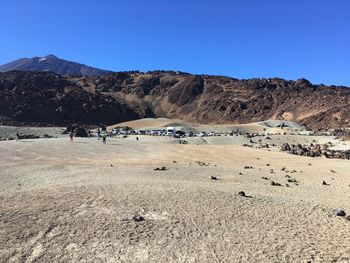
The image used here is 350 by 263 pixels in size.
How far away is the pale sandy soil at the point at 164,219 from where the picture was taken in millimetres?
11188

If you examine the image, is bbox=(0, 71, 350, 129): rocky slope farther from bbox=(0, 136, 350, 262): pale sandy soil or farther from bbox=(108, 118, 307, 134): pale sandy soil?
bbox=(0, 136, 350, 262): pale sandy soil

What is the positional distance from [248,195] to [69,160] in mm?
14675

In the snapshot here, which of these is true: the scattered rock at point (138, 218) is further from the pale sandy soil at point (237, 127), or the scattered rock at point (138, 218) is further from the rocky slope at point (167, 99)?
the rocky slope at point (167, 99)

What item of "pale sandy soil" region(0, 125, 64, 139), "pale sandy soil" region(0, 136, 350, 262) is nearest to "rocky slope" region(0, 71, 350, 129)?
"pale sandy soil" region(0, 125, 64, 139)

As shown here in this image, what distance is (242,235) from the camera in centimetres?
1270

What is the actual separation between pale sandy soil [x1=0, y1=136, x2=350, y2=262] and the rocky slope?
7814cm

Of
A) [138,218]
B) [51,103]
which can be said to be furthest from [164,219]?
[51,103]

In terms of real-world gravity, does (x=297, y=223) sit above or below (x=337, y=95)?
below

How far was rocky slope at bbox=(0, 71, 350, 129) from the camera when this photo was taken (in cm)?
10312

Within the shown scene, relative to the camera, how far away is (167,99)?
13750 cm

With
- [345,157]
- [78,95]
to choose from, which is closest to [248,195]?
[345,157]

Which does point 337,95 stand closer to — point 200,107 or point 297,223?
point 200,107

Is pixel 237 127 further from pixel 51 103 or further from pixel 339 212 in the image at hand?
pixel 339 212

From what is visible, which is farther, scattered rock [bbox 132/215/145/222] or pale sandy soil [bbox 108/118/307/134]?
pale sandy soil [bbox 108/118/307/134]
